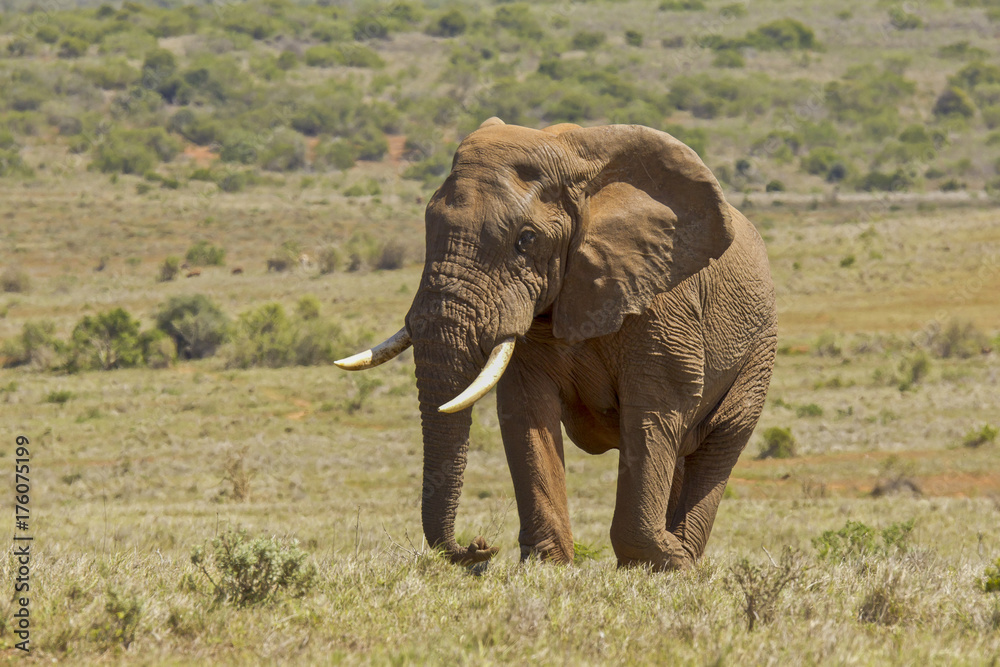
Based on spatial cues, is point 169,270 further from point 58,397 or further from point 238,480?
point 238,480

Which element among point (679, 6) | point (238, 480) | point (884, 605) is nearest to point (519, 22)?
point (679, 6)

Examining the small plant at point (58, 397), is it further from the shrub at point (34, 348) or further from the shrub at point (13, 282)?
the shrub at point (13, 282)

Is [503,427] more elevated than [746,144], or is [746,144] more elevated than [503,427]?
[503,427]

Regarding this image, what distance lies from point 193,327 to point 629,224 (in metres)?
24.6

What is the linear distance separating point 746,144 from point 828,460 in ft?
195

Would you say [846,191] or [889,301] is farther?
[846,191]

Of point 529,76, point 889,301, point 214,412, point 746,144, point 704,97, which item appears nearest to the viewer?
point 214,412

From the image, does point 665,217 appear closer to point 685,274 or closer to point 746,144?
point 685,274

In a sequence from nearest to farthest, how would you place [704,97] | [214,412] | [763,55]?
[214,412]
[704,97]
[763,55]

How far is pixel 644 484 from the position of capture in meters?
5.91

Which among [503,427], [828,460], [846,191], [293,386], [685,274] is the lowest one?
[846,191]

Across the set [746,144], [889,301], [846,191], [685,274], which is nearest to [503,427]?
[685,274]

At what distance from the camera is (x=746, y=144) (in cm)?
7456

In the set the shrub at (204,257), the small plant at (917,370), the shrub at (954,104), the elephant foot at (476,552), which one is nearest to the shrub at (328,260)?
the shrub at (204,257)
